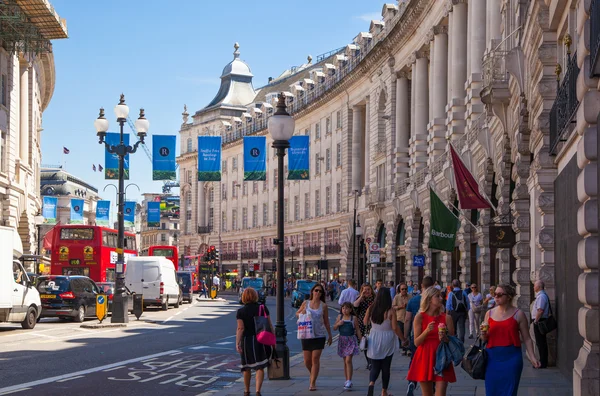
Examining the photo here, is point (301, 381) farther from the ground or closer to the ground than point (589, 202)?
closer to the ground

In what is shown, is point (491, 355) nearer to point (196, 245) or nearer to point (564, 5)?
point (564, 5)

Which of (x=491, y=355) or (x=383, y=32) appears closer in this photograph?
(x=491, y=355)

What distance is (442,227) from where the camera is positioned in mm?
30391

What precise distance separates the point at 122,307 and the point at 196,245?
286 feet

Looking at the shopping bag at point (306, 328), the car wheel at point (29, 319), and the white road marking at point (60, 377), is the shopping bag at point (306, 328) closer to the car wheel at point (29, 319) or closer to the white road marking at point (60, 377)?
the white road marking at point (60, 377)

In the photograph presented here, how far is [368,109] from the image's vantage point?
6712cm

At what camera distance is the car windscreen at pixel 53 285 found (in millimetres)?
33812

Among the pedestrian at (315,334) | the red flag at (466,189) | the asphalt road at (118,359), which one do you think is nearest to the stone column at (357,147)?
the asphalt road at (118,359)

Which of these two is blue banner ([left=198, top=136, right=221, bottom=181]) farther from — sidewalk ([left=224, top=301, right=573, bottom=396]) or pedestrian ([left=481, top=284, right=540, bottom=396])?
pedestrian ([left=481, top=284, right=540, bottom=396])

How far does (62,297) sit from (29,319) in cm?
427

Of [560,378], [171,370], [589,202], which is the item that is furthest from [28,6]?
[589,202]

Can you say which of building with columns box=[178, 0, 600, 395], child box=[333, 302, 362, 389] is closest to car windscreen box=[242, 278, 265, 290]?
building with columns box=[178, 0, 600, 395]

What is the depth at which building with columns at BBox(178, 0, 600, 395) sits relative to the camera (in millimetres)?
14656

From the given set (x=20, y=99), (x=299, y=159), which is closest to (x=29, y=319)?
(x=299, y=159)
